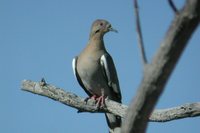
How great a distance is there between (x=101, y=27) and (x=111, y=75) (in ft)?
4.19

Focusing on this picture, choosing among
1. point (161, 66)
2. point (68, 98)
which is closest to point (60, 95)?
point (68, 98)

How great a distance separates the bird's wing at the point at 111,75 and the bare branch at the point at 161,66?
20.8 ft

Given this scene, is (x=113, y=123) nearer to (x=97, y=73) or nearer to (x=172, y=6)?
(x=97, y=73)

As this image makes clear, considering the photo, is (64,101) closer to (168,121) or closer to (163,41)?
(168,121)

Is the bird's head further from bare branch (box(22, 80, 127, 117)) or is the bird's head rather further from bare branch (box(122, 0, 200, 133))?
bare branch (box(122, 0, 200, 133))

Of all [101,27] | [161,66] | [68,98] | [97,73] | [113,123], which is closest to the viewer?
[161,66]

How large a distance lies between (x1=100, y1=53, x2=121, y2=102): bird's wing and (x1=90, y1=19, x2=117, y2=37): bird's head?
82 centimetres

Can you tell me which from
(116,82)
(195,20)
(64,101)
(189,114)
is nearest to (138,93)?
(195,20)

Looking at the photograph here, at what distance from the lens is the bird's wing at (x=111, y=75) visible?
8366mm

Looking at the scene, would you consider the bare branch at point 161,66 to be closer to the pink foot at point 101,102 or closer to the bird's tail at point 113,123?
the pink foot at point 101,102

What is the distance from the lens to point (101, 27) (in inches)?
364

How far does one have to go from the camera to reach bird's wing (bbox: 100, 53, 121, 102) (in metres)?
8.37

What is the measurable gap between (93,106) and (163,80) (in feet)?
15.7

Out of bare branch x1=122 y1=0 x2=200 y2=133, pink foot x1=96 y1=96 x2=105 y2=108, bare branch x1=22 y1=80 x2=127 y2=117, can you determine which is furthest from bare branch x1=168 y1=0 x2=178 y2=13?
pink foot x1=96 y1=96 x2=105 y2=108
